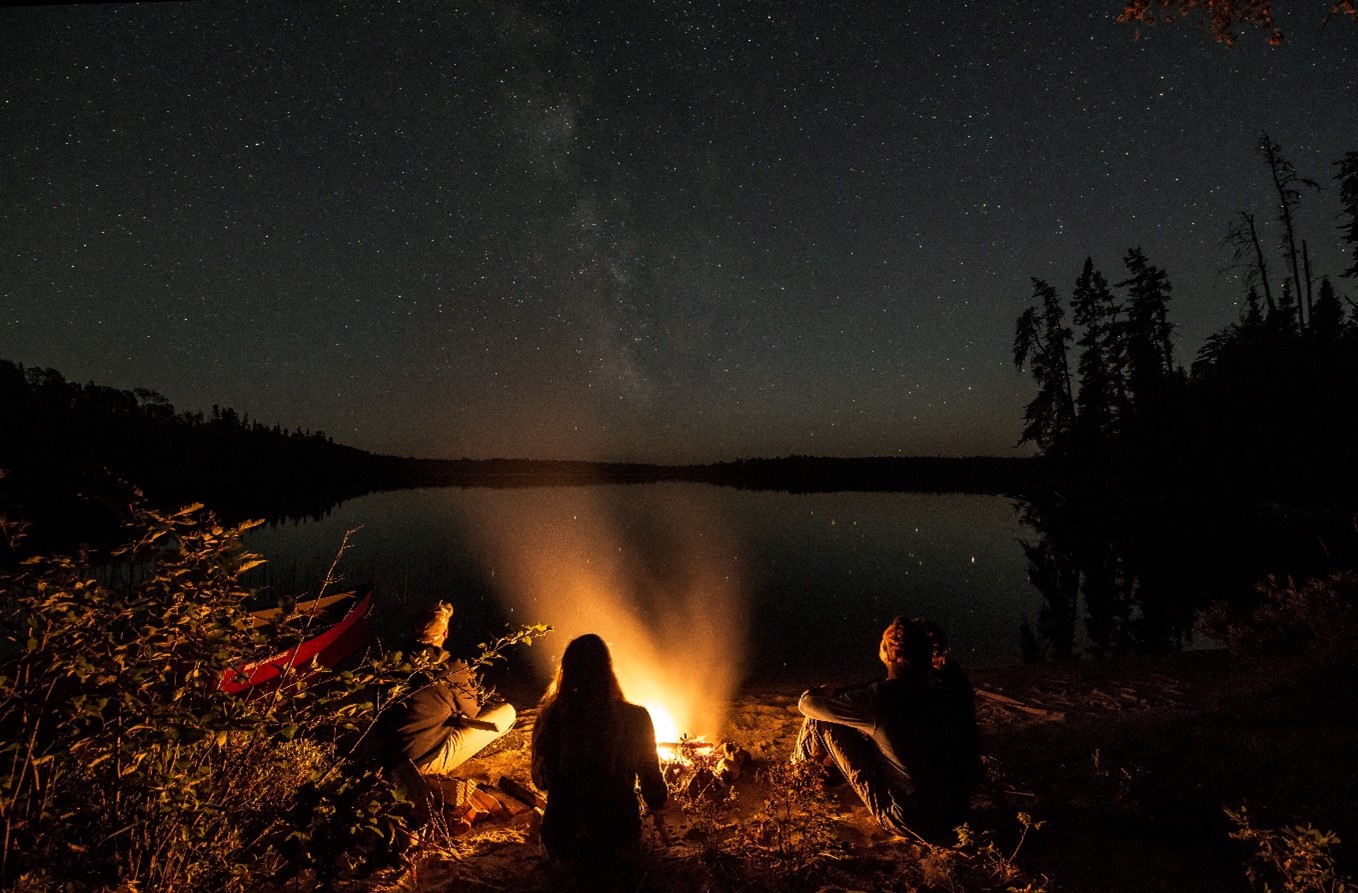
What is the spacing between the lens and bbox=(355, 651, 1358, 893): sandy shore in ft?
12.6

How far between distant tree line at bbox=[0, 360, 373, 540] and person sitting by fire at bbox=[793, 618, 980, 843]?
41.6 m

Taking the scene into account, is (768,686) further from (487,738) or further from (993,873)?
(993,873)

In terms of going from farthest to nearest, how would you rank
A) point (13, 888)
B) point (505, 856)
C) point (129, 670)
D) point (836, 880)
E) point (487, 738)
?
point (487, 738)
point (505, 856)
point (836, 880)
point (129, 670)
point (13, 888)

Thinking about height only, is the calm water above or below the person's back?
below

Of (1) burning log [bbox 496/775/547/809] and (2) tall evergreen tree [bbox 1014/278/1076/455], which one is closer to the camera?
(1) burning log [bbox 496/775/547/809]

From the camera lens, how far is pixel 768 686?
447 inches

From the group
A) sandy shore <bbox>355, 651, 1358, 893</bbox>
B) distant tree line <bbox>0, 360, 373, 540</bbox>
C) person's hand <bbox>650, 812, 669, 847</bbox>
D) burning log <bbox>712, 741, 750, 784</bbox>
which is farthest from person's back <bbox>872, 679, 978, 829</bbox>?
distant tree line <bbox>0, 360, 373, 540</bbox>

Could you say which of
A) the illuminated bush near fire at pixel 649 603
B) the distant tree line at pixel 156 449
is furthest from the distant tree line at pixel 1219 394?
the distant tree line at pixel 156 449

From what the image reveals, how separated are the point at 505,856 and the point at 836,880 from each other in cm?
216

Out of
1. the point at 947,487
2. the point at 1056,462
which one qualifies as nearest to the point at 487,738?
the point at 1056,462

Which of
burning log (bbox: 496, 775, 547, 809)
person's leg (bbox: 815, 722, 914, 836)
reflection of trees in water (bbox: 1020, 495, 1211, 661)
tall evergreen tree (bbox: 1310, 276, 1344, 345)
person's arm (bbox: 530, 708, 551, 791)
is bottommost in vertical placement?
reflection of trees in water (bbox: 1020, 495, 1211, 661)

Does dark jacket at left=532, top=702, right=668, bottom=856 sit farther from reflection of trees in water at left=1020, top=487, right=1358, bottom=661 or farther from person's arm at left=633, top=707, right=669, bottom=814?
reflection of trees in water at left=1020, top=487, right=1358, bottom=661

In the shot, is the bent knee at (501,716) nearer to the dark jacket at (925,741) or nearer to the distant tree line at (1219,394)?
the dark jacket at (925,741)

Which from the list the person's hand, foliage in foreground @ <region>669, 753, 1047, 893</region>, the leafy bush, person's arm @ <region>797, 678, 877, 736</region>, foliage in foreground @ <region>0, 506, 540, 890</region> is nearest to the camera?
foliage in foreground @ <region>0, 506, 540, 890</region>
